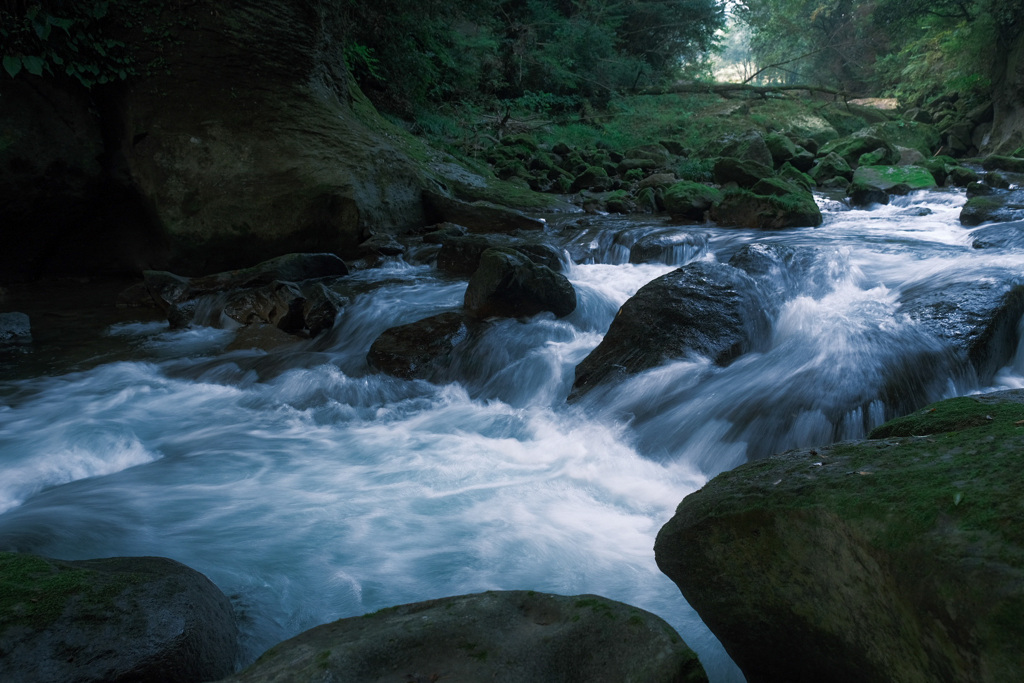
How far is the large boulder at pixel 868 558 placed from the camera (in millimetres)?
1458

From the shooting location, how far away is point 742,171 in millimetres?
13344

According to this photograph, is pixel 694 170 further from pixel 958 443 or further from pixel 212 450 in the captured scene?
pixel 958 443

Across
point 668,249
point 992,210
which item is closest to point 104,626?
point 668,249

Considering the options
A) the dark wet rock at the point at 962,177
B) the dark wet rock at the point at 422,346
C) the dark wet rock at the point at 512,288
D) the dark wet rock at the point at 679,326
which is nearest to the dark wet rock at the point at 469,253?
the dark wet rock at the point at 512,288

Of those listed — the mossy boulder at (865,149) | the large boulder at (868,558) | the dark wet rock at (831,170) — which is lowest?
the large boulder at (868,558)

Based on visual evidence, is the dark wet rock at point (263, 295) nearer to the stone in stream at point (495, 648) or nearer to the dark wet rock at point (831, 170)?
the stone in stream at point (495, 648)

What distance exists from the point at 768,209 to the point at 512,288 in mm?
5364

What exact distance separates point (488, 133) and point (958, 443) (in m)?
15.6

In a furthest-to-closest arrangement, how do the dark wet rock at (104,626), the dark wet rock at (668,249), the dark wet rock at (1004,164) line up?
the dark wet rock at (1004,164) → the dark wet rock at (668,249) → the dark wet rock at (104,626)

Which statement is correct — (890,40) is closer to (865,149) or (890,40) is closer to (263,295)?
(865,149)

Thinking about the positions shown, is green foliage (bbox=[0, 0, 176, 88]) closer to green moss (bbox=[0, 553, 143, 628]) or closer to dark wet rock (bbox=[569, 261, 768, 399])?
dark wet rock (bbox=[569, 261, 768, 399])

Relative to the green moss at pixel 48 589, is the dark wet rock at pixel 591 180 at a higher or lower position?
higher

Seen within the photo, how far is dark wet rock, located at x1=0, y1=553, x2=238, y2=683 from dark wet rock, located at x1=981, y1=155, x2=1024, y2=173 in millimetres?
18122

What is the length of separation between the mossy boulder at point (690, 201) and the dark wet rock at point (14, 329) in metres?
8.96
